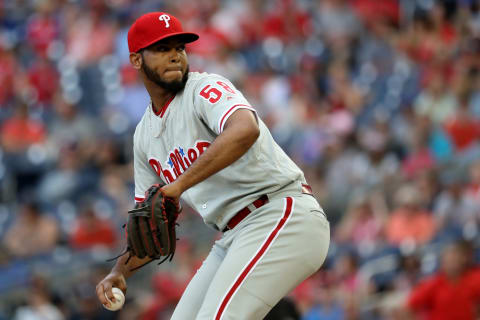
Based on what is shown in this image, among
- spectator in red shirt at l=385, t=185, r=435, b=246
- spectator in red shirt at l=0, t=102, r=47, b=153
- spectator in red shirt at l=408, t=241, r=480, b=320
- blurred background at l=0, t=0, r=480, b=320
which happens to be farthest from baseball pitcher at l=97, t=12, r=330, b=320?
spectator in red shirt at l=0, t=102, r=47, b=153

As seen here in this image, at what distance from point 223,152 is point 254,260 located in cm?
49

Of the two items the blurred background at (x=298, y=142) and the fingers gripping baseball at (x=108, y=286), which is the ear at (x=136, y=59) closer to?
the fingers gripping baseball at (x=108, y=286)

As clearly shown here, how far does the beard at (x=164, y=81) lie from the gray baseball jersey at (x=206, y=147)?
28 millimetres

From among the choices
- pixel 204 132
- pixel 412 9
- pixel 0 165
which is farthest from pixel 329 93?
pixel 204 132

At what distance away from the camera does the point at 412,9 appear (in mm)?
10773

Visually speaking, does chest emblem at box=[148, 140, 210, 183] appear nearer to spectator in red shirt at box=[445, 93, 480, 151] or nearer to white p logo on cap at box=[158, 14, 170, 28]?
white p logo on cap at box=[158, 14, 170, 28]

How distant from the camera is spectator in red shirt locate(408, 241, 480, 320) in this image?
6.55 meters

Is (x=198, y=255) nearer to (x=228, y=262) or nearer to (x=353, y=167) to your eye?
(x=353, y=167)

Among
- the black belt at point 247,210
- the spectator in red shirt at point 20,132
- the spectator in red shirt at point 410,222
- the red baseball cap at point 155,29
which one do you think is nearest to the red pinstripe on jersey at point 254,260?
the black belt at point 247,210

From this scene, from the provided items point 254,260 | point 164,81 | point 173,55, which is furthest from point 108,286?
point 173,55

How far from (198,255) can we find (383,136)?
2169 millimetres

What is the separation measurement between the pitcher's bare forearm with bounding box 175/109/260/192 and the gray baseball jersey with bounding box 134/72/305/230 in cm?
14

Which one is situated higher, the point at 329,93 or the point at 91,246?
the point at 329,93

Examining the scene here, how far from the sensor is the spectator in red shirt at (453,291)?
655 centimetres
